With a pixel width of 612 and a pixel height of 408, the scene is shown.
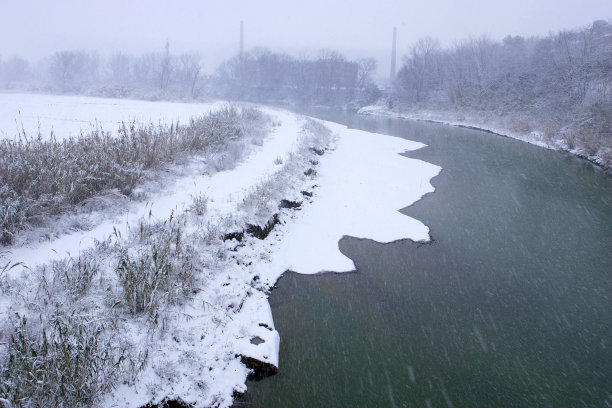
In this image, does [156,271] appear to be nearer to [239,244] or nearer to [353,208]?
[239,244]

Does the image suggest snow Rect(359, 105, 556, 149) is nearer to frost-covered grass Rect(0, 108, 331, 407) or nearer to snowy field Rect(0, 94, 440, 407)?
snowy field Rect(0, 94, 440, 407)

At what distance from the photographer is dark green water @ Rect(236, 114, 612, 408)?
416 cm

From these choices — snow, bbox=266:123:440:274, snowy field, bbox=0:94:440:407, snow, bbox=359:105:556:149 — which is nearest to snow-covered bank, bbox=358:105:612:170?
snow, bbox=359:105:556:149

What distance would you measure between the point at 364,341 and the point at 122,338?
309cm

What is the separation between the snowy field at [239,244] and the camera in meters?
3.89

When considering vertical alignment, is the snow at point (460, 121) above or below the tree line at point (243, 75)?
below

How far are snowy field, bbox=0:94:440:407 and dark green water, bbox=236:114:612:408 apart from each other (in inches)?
15.9

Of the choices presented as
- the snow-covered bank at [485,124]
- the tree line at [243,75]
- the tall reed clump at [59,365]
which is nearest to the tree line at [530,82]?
the snow-covered bank at [485,124]

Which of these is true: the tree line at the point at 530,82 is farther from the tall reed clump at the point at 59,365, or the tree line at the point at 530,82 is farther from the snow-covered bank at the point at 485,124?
the tall reed clump at the point at 59,365

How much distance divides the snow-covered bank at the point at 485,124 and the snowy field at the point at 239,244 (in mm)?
10380

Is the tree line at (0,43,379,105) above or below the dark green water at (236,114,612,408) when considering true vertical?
above

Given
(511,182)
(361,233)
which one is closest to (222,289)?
(361,233)

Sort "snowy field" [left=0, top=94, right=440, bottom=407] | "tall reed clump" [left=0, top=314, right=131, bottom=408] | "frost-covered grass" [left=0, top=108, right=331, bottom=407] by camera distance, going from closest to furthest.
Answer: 1. "tall reed clump" [left=0, top=314, right=131, bottom=408]
2. "frost-covered grass" [left=0, top=108, right=331, bottom=407]
3. "snowy field" [left=0, top=94, right=440, bottom=407]

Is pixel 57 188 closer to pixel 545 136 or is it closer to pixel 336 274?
pixel 336 274
